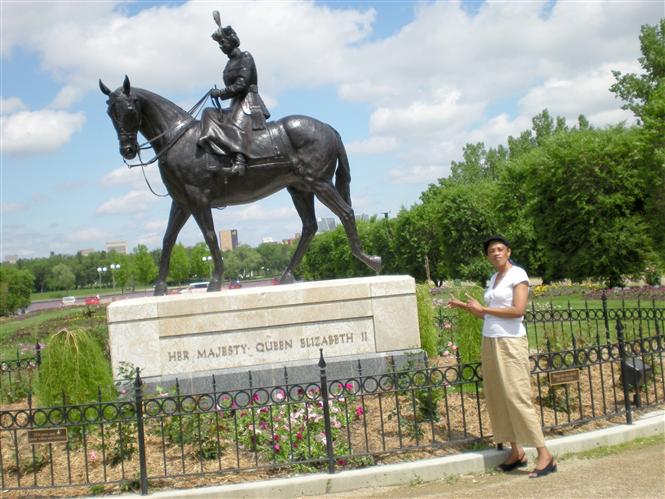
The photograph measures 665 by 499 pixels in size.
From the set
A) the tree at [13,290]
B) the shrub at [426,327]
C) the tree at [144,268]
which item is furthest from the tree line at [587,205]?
the tree at [13,290]

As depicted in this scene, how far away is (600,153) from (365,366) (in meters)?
26.6

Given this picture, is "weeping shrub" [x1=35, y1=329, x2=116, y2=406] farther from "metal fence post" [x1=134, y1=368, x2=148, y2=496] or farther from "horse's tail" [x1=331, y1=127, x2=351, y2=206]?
"horse's tail" [x1=331, y1=127, x2=351, y2=206]

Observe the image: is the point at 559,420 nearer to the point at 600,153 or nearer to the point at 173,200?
the point at 173,200

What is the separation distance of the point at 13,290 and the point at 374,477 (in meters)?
54.1

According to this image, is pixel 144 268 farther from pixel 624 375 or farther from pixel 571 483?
pixel 571 483

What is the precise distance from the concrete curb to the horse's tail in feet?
15.5

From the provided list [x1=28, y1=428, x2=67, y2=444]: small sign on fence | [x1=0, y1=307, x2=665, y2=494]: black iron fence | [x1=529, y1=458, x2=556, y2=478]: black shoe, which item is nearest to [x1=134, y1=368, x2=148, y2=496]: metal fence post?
[x1=0, y1=307, x2=665, y2=494]: black iron fence

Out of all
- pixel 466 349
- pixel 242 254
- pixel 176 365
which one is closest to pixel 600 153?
pixel 466 349

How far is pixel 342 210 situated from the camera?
9.94 m

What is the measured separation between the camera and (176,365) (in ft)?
28.2

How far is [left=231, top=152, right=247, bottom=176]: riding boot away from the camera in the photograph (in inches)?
365

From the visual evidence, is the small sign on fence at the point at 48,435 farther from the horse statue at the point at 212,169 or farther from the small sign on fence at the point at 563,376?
the small sign on fence at the point at 563,376

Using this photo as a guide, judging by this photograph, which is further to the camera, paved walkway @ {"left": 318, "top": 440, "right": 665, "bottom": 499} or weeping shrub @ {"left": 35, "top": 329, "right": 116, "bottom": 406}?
weeping shrub @ {"left": 35, "top": 329, "right": 116, "bottom": 406}

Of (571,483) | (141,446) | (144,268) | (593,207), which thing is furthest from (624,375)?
(144,268)
